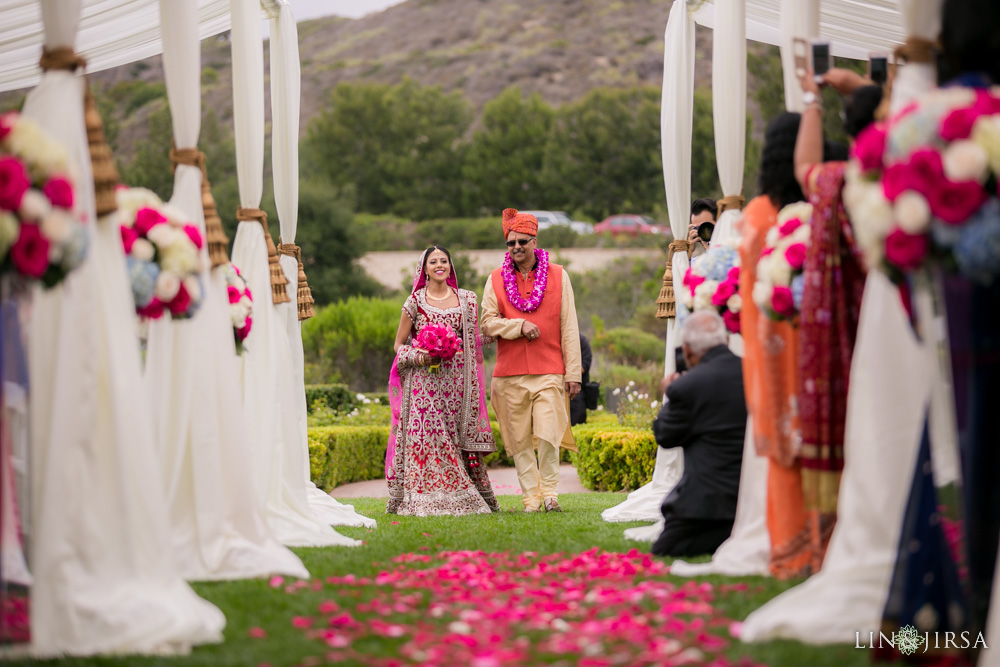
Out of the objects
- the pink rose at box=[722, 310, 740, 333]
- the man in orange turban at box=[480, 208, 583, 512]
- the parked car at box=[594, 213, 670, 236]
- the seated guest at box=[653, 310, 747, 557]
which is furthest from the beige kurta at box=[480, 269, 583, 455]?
the parked car at box=[594, 213, 670, 236]

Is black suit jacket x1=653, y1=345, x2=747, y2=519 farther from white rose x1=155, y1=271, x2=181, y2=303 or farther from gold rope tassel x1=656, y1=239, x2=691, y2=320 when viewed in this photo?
white rose x1=155, y1=271, x2=181, y2=303

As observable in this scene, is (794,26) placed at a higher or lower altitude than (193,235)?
higher

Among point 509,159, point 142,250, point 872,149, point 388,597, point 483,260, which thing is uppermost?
point 509,159

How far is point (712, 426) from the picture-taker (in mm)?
4949

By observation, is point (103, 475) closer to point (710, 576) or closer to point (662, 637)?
point (662, 637)

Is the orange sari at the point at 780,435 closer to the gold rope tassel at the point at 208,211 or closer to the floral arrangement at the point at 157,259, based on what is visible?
the floral arrangement at the point at 157,259

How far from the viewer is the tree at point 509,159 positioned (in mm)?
48000

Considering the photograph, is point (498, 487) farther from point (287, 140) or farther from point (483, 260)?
point (483, 260)

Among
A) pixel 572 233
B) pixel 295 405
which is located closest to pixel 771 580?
pixel 295 405

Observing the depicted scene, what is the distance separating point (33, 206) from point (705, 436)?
3287 millimetres

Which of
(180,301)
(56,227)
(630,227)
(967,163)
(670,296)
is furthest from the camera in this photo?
(630,227)

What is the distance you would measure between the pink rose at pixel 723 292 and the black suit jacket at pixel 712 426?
28 centimetres

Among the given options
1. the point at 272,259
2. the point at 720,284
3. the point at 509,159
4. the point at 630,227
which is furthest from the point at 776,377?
the point at 509,159

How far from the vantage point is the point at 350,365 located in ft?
59.6
